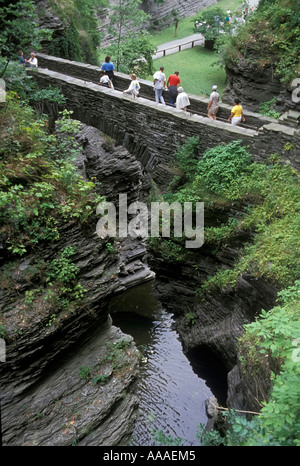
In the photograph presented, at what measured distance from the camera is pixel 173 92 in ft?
42.9

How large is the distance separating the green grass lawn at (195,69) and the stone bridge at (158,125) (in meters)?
8.38

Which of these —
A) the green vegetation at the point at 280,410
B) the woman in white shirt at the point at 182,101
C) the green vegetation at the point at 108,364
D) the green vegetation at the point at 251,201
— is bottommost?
the green vegetation at the point at 108,364

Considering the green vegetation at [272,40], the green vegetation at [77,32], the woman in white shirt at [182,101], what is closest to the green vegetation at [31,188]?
the woman in white shirt at [182,101]

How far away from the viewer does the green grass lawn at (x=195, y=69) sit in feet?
71.1

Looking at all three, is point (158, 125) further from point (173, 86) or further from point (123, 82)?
point (123, 82)

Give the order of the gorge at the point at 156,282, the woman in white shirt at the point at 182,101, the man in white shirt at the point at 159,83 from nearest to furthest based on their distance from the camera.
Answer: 1. the gorge at the point at 156,282
2. the woman in white shirt at the point at 182,101
3. the man in white shirt at the point at 159,83

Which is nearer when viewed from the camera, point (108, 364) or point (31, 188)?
point (31, 188)

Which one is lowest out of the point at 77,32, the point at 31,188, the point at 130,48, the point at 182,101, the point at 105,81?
the point at 31,188

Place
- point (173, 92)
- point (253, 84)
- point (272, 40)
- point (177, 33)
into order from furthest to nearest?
1. point (177, 33)
2. point (253, 84)
3. point (272, 40)
4. point (173, 92)

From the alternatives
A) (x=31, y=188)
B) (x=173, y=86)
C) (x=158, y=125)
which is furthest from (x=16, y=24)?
(x=173, y=86)

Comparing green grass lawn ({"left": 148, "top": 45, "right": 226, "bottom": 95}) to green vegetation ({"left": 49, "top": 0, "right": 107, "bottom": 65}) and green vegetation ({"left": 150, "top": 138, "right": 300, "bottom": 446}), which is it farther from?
green vegetation ({"left": 150, "top": 138, "right": 300, "bottom": 446})

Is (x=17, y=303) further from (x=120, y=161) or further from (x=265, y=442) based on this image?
(x=120, y=161)

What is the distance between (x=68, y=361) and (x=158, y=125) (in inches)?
275

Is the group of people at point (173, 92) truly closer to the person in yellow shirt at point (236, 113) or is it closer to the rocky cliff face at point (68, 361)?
the person in yellow shirt at point (236, 113)
